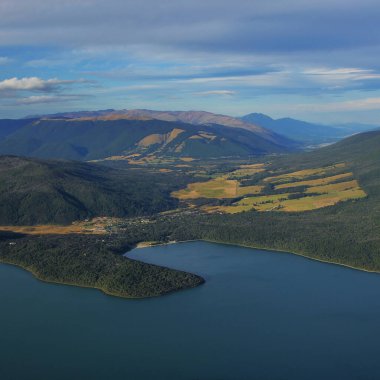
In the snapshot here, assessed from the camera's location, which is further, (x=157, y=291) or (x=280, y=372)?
(x=157, y=291)

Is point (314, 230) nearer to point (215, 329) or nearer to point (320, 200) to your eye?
point (320, 200)

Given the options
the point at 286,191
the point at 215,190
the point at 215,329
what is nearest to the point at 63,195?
the point at 215,190

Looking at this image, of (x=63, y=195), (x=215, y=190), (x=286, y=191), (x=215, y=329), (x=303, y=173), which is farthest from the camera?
(x=303, y=173)

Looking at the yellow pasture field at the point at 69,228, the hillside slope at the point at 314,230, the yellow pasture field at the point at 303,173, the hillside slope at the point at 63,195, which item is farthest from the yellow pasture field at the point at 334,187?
the yellow pasture field at the point at 69,228

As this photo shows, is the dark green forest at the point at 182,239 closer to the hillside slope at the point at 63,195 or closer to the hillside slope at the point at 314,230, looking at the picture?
the hillside slope at the point at 314,230

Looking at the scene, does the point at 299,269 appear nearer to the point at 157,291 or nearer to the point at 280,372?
the point at 157,291

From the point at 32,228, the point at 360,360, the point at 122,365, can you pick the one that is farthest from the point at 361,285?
the point at 32,228
